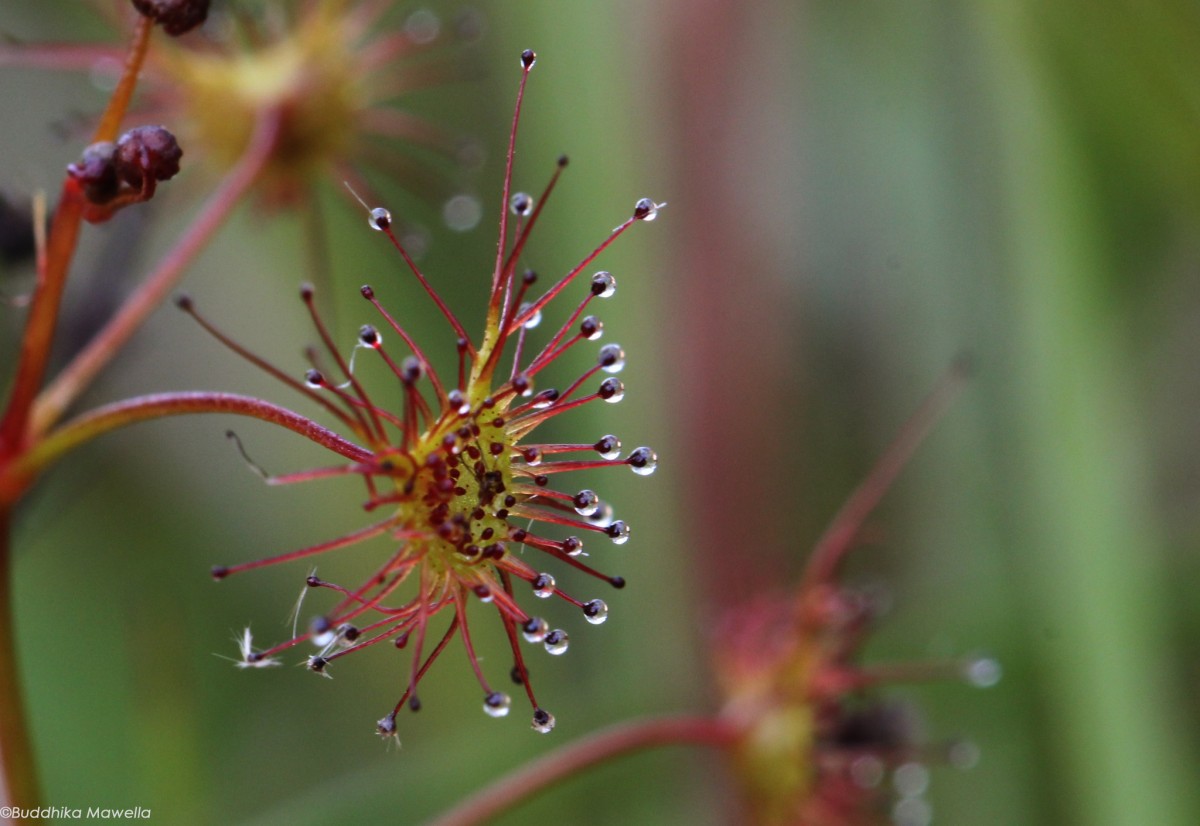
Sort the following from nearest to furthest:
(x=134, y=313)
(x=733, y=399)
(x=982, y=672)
→ (x=134, y=313) < (x=982, y=672) < (x=733, y=399)

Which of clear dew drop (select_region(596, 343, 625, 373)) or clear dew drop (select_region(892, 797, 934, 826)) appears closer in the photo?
clear dew drop (select_region(596, 343, 625, 373))

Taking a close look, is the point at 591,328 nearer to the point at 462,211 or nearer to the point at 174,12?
the point at 174,12

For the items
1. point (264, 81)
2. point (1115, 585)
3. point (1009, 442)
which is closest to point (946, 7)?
point (1009, 442)

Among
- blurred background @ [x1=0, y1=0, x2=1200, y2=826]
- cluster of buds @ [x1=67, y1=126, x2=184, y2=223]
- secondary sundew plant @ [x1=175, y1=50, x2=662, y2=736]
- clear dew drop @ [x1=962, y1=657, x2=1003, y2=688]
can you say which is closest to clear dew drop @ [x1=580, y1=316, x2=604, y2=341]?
secondary sundew plant @ [x1=175, y1=50, x2=662, y2=736]

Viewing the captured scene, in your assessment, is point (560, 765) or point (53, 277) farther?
point (560, 765)

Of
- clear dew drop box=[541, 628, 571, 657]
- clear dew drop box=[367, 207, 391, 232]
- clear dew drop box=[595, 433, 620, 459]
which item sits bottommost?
clear dew drop box=[541, 628, 571, 657]

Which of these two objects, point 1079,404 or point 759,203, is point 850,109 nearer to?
point 759,203

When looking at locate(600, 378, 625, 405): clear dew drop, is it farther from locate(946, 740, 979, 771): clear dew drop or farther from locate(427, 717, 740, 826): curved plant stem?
locate(946, 740, 979, 771): clear dew drop

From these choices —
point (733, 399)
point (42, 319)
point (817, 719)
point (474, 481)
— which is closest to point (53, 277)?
point (42, 319)
